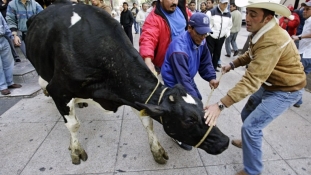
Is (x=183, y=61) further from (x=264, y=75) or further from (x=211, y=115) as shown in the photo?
(x=264, y=75)

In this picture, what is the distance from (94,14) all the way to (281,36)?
2.12m

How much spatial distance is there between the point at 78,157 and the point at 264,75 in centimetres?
251

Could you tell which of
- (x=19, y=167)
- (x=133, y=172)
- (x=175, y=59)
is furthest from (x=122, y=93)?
(x=19, y=167)

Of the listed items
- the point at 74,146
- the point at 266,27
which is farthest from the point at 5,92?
the point at 266,27

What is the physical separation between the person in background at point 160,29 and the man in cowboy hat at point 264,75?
108cm

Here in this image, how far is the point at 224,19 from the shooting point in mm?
6195

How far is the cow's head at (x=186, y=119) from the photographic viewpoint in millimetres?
2039

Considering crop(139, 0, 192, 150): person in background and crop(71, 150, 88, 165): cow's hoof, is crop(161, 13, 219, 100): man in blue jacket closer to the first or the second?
crop(139, 0, 192, 150): person in background

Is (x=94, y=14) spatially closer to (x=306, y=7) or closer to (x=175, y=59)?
(x=175, y=59)

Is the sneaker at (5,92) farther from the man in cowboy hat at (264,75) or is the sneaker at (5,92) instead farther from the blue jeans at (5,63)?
the man in cowboy hat at (264,75)

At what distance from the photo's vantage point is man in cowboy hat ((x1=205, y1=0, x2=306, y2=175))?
200 centimetres

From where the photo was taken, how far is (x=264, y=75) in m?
2.01

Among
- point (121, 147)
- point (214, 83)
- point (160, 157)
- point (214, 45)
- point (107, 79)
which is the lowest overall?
point (121, 147)

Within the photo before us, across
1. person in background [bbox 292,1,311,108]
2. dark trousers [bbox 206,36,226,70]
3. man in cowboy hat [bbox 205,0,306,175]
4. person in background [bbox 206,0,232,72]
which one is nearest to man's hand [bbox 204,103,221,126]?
man in cowboy hat [bbox 205,0,306,175]
